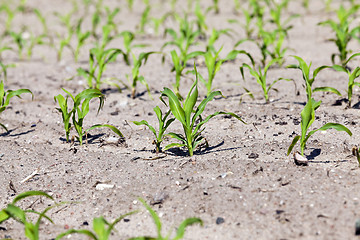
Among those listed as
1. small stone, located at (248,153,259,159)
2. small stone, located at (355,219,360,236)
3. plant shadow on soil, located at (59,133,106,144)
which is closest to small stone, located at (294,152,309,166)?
small stone, located at (248,153,259,159)

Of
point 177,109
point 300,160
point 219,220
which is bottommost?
point 219,220

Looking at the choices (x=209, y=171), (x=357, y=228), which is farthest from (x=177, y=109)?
(x=357, y=228)

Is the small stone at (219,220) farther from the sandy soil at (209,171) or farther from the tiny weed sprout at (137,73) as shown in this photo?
the tiny weed sprout at (137,73)

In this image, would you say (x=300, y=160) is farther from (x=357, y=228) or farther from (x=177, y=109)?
(x=177, y=109)

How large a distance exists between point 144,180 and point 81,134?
1.97 ft

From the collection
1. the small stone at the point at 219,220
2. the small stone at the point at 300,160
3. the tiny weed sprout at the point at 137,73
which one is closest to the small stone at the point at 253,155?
the small stone at the point at 300,160

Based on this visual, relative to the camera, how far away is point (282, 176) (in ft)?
7.56

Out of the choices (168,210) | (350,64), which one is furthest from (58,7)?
(168,210)

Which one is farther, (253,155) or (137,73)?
(137,73)

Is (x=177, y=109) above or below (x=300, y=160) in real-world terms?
above

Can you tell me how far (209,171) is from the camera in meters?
2.43

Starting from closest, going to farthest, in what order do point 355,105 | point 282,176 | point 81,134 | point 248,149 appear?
point 282,176, point 248,149, point 81,134, point 355,105

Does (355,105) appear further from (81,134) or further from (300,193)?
(81,134)

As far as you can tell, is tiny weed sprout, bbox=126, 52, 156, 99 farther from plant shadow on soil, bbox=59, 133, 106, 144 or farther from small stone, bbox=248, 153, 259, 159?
small stone, bbox=248, 153, 259, 159
